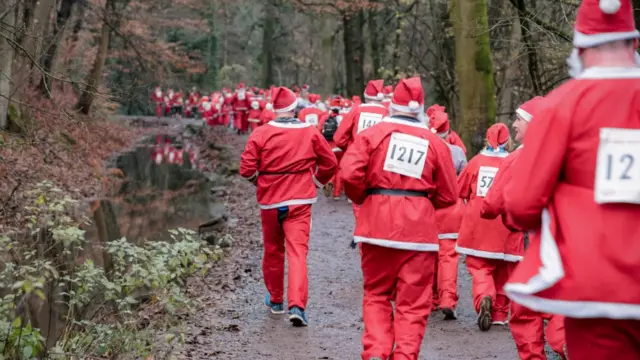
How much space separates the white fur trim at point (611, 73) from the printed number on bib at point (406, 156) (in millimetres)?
2659

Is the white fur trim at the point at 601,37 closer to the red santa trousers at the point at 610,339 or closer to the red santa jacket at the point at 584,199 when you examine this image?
the red santa jacket at the point at 584,199

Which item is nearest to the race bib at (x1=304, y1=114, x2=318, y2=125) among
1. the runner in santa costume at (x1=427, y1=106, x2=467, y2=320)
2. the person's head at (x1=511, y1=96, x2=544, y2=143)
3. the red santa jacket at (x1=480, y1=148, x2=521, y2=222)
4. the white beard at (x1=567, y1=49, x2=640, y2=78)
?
the runner in santa costume at (x1=427, y1=106, x2=467, y2=320)

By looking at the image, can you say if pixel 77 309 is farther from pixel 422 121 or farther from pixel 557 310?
pixel 557 310

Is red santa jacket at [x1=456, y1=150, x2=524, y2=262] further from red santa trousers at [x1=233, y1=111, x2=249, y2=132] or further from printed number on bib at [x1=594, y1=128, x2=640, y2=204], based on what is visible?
red santa trousers at [x1=233, y1=111, x2=249, y2=132]

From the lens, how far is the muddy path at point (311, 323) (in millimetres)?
8023

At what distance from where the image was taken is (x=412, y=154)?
6383 mm

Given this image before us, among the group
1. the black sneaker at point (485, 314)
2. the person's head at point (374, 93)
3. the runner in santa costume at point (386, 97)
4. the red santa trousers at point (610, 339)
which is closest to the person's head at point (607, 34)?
the red santa trousers at point (610, 339)

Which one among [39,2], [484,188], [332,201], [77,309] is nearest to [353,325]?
[484,188]

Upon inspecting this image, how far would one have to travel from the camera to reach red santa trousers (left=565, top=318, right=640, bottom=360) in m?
3.62

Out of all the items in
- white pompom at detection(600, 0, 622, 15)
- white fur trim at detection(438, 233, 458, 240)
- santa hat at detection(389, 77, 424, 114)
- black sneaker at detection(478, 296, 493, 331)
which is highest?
white pompom at detection(600, 0, 622, 15)

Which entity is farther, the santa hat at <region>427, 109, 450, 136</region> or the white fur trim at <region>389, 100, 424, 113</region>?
the santa hat at <region>427, 109, 450, 136</region>

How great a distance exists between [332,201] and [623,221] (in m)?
16.6

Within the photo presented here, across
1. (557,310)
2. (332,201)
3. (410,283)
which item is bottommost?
(332,201)

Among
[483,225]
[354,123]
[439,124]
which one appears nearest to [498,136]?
[483,225]
